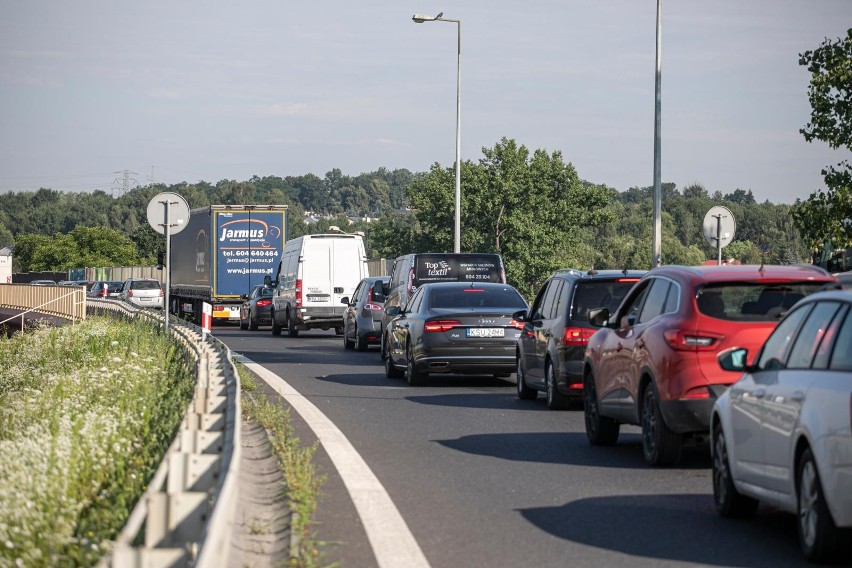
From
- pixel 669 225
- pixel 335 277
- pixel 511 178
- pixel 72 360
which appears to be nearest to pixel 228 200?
pixel 669 225

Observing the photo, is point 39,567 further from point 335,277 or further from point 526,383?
point 335,277

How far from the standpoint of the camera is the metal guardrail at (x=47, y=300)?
1827 inches

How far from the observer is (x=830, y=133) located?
23625 millimetres

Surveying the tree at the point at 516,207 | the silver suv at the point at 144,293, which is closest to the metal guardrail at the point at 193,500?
the silver suv at the point at 144,293

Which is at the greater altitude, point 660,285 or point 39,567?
point 660,285

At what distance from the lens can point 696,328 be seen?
1071cm

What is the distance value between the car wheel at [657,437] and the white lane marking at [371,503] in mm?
2182

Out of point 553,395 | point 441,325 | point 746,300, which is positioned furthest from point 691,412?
point 441,325

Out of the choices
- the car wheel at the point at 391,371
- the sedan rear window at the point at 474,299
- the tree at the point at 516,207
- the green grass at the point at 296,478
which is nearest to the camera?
the green grass at the point at 296,478

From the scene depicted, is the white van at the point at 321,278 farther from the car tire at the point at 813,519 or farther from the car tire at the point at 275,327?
the car tire at the point at 813,519

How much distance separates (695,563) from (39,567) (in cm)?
316

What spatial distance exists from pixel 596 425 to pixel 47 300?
4233cm

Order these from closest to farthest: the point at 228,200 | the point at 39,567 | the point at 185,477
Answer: the point at 39,567
the point at 185,477
the point at 228,200

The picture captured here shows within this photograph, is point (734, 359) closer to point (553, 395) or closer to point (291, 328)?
point (553, 395)
